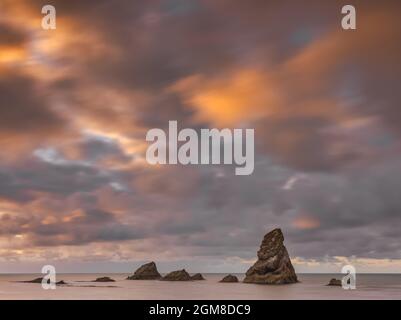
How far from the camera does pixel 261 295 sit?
152125 millimetres

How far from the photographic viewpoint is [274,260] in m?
192

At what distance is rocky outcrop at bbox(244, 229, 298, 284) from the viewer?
623 ft

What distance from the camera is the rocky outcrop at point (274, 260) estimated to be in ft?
623
